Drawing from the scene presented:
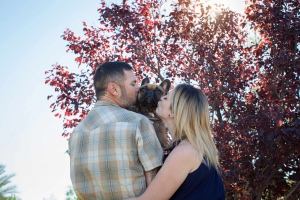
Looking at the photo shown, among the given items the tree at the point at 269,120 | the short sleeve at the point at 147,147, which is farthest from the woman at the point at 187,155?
the tree at the point at 269,120

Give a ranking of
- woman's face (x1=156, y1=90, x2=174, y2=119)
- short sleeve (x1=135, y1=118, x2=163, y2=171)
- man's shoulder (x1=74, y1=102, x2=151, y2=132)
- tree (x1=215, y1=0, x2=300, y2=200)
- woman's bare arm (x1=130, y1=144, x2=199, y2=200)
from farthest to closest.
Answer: tree (x1=215, y1=0, x2=300, y2=200) → woman's face (x1=156, y1=90, x2=174, y2=119) → man's shoulder (x1=74, y1=102, x2=151, y2=132) → short sleeve (x1=135, y1=118, x2=163, y2=171) → woman's bare arm (x1=130, y1=144, x2=199, y2=200)

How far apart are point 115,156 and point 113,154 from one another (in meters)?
0.02

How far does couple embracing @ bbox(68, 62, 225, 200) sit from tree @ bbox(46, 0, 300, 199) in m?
3.96

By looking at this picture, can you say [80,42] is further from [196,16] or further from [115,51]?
[196,16]

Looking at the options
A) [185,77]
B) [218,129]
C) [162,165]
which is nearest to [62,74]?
[185,77]

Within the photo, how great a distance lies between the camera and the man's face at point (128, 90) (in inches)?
159

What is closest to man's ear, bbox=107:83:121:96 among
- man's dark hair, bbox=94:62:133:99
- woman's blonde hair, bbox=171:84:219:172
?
man's dark hair, bbox=94:62:133:99

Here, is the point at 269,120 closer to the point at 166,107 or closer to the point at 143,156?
the point at 166,107

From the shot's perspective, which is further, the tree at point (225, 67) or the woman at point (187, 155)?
the tree at point (225, 67)

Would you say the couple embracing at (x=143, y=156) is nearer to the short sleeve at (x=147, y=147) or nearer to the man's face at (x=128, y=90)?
the short sleeve at (x=147, y=147)

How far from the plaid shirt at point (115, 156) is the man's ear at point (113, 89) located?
221mm

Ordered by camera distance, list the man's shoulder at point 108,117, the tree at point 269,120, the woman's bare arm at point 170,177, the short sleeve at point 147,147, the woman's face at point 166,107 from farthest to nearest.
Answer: the tree at point 269,120, the woman's face at point 166,107, the man's shoulder at point 108,117, the short sleeve at point 147,147, the woman's bare arm at point 170,177

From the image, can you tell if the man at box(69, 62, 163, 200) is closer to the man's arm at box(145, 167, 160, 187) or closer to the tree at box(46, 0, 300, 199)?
the man's arm at box(145, 167, 160, 187)

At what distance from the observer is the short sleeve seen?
356cm
